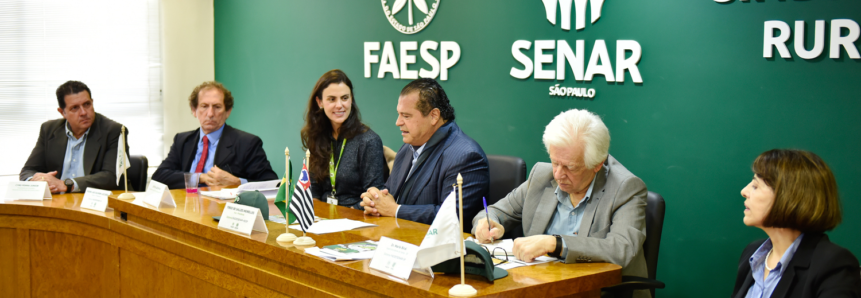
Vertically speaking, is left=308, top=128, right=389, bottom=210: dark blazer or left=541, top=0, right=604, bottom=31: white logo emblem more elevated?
left=541, top=0, right=604, bottom=31: white logo emblem

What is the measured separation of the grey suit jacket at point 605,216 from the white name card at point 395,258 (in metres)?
0.51

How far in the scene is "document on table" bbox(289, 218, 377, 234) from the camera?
2.49 m

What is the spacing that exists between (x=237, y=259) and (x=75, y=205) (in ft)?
4.48

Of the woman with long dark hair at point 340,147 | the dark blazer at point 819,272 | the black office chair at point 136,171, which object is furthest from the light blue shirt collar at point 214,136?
the dark blazer at point 819,272

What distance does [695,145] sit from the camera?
3.31m

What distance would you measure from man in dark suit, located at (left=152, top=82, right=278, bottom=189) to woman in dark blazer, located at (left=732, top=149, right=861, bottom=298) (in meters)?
2.82

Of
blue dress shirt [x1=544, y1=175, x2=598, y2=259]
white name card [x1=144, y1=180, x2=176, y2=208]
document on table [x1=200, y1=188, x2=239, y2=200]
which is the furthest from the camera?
document on table [x1=200, y1=188, x2=239, y2=200]

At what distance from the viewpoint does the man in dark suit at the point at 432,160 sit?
2.97 metres

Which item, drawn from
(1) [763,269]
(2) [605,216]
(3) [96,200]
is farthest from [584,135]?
(3) [96,200]

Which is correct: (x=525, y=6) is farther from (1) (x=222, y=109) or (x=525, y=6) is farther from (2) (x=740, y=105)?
(1) (x=222, y=109)

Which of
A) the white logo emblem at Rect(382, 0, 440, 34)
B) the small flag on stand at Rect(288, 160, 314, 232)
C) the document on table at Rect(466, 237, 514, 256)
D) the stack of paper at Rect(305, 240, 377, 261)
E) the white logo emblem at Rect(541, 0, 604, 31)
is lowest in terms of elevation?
the document on table at Rect(466, 237, 514, 256)

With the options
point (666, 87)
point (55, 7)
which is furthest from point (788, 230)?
point (55, 7)

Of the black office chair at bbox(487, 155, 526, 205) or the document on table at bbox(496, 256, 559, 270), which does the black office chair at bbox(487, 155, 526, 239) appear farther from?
the document on table at bbox(496, 256, 559, 270)

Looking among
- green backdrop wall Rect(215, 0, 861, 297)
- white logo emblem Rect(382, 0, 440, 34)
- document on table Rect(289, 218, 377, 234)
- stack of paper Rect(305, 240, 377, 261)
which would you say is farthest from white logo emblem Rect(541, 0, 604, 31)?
stack of paper Rect(305, 240, 377, 261)
